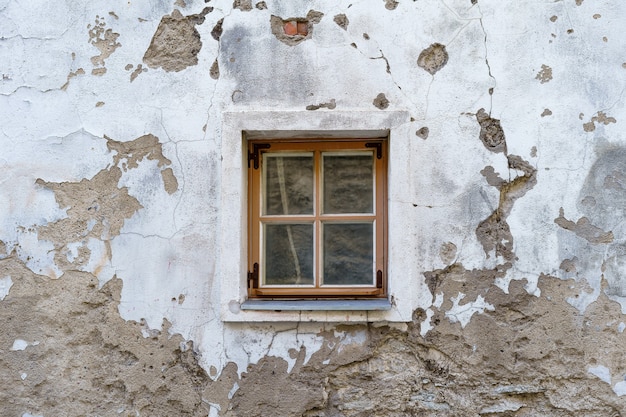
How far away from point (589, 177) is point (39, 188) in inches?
103

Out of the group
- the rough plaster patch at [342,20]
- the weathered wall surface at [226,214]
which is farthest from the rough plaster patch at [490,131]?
the rough plaster patch at [342,20]

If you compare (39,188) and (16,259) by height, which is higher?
(39,188)

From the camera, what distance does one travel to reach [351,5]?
3105 millimetres

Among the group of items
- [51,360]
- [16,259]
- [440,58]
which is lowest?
[51,360]

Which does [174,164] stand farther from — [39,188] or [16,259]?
[16,259]

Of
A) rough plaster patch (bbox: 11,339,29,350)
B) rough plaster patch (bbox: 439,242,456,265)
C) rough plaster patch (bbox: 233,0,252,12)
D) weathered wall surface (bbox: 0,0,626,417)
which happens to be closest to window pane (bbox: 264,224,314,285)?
weathered wall surface (bbox: 0,0,626,417)

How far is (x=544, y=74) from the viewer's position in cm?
304

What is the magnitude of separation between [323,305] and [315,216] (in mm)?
456

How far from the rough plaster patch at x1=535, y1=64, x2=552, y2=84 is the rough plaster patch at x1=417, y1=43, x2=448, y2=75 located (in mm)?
Result: 439

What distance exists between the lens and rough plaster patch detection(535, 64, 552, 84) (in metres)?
3.03

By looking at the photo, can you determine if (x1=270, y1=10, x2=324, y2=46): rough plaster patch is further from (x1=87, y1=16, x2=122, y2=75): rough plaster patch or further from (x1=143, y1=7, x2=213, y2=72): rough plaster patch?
(x1=87, y1=16, x2=122, y2=75): rough plaster patch

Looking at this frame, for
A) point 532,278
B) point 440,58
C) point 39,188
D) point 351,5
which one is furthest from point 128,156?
point 532,278

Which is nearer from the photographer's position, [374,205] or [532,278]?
[532,278]

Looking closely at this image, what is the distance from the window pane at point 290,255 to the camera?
3.21 metres
